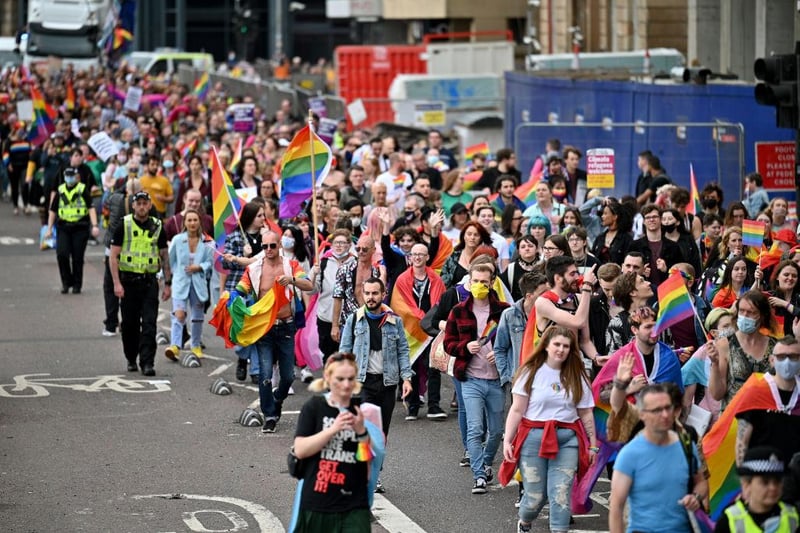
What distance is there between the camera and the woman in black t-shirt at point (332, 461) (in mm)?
8508

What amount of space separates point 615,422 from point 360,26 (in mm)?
74322

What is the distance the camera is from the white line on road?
11.0 metres

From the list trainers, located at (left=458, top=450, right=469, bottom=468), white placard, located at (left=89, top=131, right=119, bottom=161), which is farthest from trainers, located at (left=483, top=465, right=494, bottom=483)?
white placard, located at (left=89, top=131, right=119, bottom=161)

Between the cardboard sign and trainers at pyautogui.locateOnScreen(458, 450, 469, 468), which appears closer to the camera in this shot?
trainers at pyautogui.locateOnScreen(458, 450, 469, 468)

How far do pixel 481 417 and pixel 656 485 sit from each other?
4.09 m

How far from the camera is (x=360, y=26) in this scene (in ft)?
272

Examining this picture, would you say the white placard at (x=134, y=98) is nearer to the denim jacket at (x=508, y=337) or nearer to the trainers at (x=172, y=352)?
the trainers at (x=172, y=352)

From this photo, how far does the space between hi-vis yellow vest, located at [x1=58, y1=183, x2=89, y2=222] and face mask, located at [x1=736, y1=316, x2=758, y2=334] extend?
13.1m

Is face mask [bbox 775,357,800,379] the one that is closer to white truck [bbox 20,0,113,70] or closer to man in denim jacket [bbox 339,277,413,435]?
man in denim jacket [bbox 339,277,413,435]

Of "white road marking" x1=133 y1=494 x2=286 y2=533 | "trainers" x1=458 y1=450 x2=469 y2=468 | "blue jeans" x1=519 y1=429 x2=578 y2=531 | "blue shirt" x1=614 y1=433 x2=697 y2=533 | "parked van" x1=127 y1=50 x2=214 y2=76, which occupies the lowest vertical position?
"white road marking" x1=133 y1=494 x2=286 y2=533

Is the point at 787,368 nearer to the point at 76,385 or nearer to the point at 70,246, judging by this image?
the point at 76,385

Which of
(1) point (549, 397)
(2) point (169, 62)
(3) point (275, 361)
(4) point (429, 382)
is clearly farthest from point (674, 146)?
(2) point (169, 62)

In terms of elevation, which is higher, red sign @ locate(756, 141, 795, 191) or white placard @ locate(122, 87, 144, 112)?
white placard @ locate(122, 87, 144, 112)

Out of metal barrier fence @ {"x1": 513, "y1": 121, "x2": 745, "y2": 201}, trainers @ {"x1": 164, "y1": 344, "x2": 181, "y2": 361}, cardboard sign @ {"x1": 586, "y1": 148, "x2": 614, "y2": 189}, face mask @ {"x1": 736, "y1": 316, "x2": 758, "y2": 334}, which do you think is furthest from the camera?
metal barrier fence @ {"x1": 513, "y1": 121, "x2": 745, "y2": 201}
